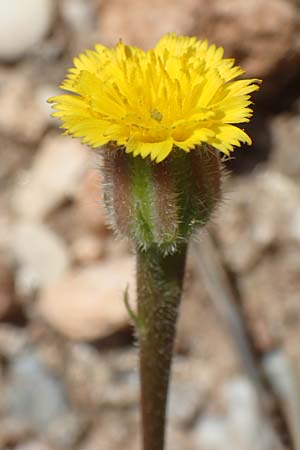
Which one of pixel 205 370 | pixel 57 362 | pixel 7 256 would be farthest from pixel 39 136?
pixel 205 370

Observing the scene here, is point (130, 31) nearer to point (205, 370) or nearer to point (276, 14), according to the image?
point (276, 14)

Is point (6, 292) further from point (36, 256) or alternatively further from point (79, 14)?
point (79, 14)

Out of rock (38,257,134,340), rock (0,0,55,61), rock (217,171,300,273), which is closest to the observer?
rock (38,257,134,340)

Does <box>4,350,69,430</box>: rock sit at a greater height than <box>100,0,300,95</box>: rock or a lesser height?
lesser

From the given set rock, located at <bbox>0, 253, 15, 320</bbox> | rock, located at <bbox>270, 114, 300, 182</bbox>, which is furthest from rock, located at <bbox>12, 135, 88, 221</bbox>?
rock, located at <bbox>270, 114, 300, 182</bbox>

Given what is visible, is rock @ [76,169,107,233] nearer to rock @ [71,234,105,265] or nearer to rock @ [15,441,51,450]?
rock @ [71,234,105,265]

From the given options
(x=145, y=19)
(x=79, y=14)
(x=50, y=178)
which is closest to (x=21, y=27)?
(x=79, y=14)

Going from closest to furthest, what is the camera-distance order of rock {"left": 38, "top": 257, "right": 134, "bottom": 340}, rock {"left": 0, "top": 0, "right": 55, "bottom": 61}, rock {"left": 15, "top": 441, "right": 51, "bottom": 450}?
1. rock {"left": 15, "top": 441, "right": 51, "bottom": 450}
2. rock {"left": 38, "top": 257, "right": 134, "bottom": 340}
3. rock {"left": 0, "top": 0, "right": 55, "bottom": 61}

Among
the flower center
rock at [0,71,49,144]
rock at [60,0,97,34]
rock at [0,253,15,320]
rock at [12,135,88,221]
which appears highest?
rock at [60,0,97,34]
